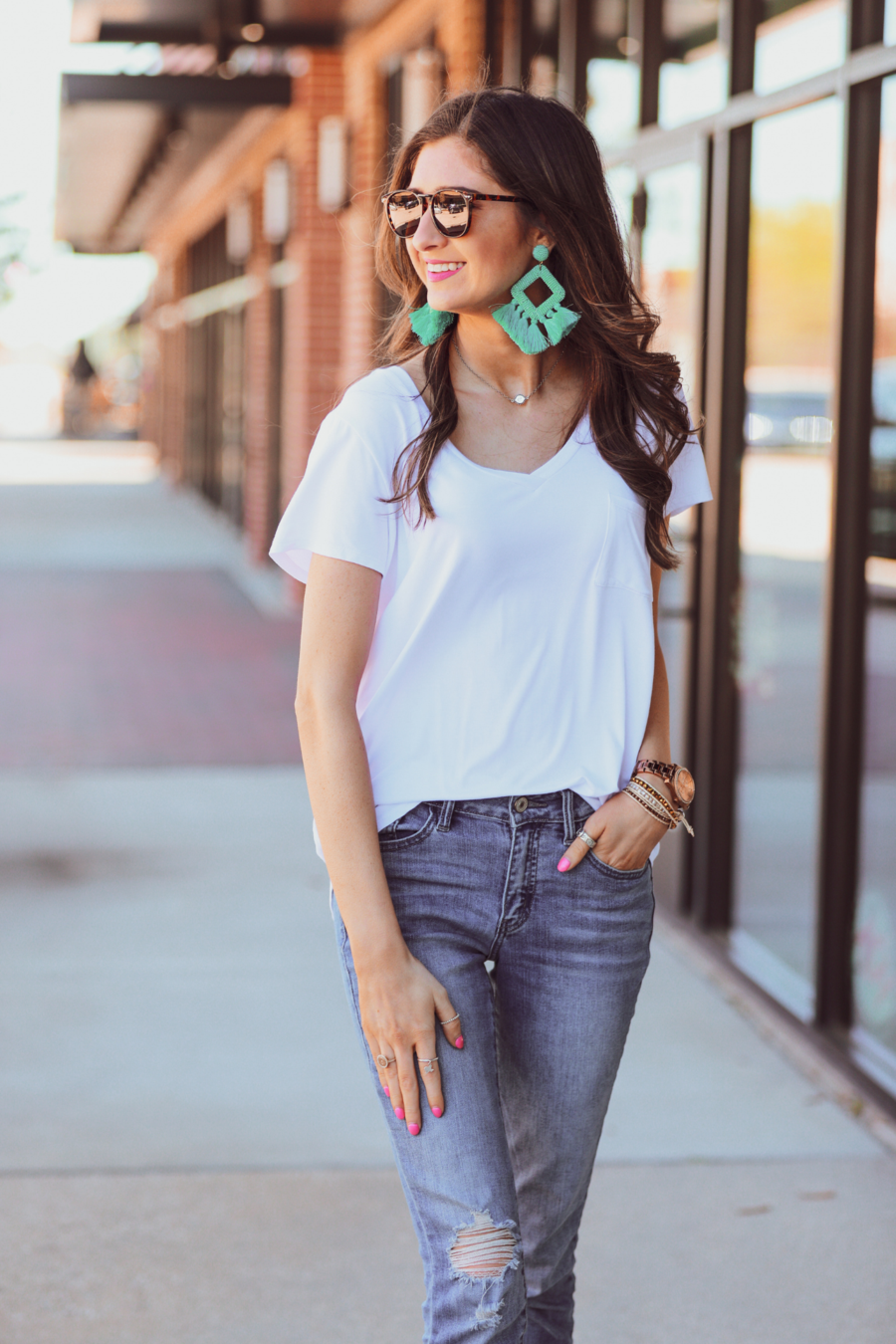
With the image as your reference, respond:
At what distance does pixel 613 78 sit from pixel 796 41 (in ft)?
5.50

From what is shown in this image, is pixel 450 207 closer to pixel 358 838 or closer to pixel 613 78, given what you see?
pixel 358 838

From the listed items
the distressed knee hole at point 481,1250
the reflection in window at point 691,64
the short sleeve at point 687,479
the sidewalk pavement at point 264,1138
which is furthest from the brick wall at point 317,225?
the distressed knee hole at point 481,1250

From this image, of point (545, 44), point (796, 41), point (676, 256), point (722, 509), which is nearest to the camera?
point (796, 41)

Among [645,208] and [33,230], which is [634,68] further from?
[33,230]

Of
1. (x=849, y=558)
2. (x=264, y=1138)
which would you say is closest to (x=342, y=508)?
(x=264, y=1138)

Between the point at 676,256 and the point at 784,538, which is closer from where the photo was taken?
the point at 784,538

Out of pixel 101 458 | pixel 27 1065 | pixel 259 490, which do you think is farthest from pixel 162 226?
pixel 27 1065

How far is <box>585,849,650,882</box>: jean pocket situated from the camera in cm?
202

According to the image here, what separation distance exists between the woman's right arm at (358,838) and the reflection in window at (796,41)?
9.58 ft

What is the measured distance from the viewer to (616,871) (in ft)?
6.69

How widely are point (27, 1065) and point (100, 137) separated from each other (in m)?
14.2

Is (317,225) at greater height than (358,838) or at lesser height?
greater

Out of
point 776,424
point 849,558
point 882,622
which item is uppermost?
point 776,424

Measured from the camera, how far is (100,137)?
1681 cm
